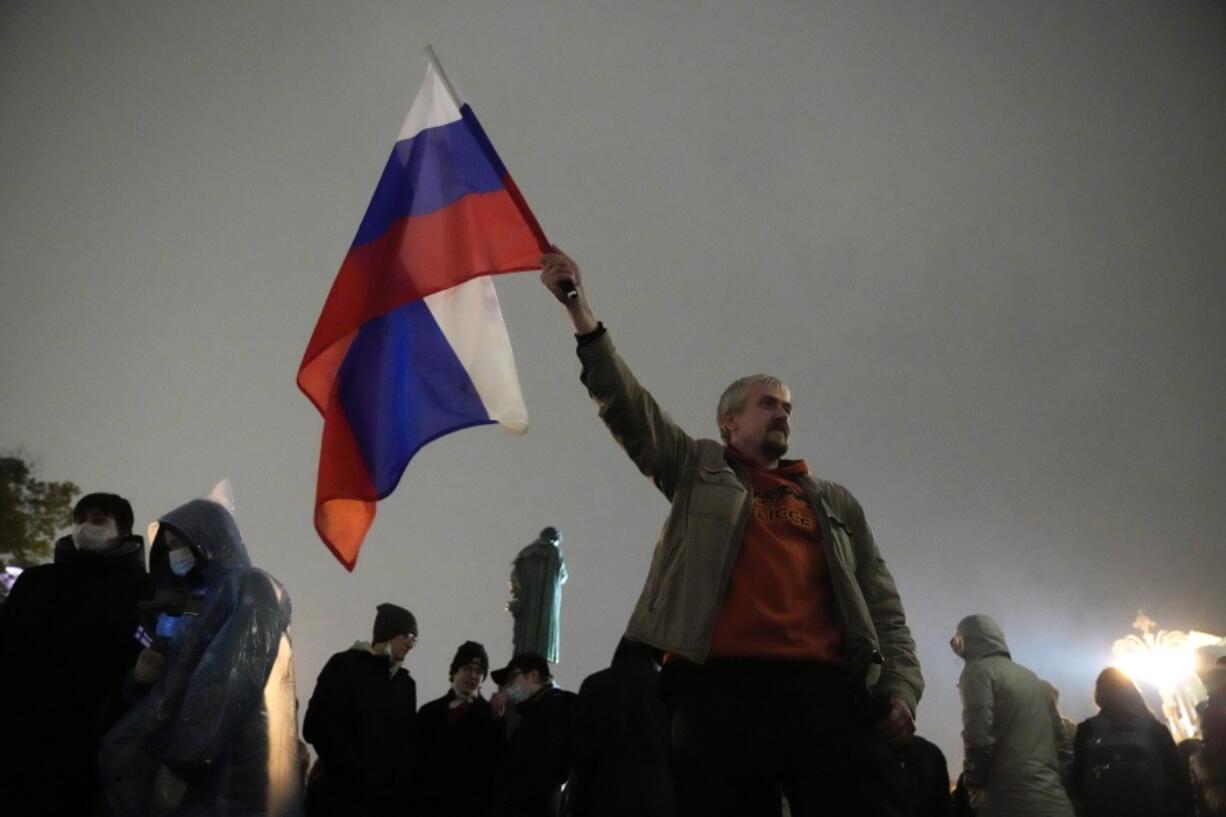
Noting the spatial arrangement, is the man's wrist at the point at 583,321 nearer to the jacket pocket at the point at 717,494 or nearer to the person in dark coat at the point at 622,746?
the jacket pocket at the point at 717,494

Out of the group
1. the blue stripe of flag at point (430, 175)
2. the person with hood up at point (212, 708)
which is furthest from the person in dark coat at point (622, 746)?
the blue stripe of flag at point (430, 175)

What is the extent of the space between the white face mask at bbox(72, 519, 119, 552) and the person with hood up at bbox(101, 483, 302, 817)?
0.59m

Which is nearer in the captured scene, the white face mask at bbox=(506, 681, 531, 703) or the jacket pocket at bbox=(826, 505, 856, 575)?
the jacket pocket at bbox=(826, 505, 856, 575)

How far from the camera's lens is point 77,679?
4.48 m

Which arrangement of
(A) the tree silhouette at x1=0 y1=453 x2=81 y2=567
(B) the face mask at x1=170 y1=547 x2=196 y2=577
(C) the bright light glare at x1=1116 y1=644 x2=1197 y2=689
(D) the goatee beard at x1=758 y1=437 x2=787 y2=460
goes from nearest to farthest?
(D) the goatee beard at x1=758 y1=437 x2=787 y2=460, (B) the face mask at x1=170 y1=547 x2=196 y2=577, (A) the tree silhouette at x1=0 y1=453 x2=81 y2=567, (C) the bright light glare at x1=1116 y1=644 x2=1197 y2=689

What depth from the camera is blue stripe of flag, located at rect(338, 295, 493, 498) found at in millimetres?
4605

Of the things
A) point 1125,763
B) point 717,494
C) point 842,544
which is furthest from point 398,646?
point 1125,763

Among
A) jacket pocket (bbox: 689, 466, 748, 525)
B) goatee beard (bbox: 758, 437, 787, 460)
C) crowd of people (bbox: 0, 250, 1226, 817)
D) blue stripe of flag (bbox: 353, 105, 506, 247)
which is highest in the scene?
blue stripe of flag (bbox: 353, 105, 506, 247)

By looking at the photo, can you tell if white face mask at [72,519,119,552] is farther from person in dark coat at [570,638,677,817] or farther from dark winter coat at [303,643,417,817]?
person in dark coat at [570,638,677,817]

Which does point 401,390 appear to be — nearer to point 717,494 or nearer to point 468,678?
point 717,494

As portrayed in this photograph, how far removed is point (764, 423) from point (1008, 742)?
145 inches

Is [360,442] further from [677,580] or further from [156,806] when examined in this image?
[677,580]

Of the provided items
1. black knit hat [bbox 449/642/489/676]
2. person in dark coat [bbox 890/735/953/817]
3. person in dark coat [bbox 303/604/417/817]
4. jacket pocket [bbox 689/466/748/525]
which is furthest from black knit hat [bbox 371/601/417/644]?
jacket pocket [bbox 689/466/748/525]

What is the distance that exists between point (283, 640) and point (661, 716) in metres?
2.24
